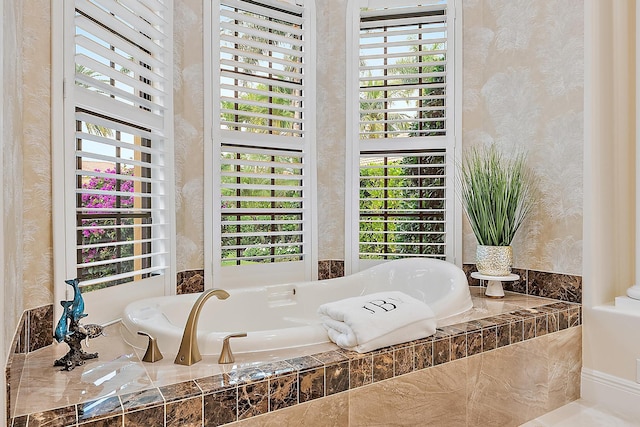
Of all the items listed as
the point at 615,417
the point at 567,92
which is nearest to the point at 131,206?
the point at 567,92

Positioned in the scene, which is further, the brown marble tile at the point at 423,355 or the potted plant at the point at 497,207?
the potted plant at the point at 497,207

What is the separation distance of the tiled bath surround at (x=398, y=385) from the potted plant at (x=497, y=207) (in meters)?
0.27

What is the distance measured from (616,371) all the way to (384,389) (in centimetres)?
147

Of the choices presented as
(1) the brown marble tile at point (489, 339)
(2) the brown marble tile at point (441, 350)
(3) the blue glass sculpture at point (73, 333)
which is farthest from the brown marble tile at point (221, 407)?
(1) the brown marble tile at point (489, 339)

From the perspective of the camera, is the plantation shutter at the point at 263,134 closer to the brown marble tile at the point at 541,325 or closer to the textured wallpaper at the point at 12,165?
the textured wallpaper at the point at 12,165

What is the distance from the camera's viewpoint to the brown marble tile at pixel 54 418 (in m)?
1.13

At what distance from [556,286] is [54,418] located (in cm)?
254

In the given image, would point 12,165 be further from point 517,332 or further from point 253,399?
point 517,332

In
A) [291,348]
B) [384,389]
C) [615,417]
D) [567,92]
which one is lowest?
[615,417]

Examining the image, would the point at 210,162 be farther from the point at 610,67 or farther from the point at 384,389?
the point at 610,67

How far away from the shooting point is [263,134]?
2.87 m

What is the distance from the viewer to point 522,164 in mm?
2838

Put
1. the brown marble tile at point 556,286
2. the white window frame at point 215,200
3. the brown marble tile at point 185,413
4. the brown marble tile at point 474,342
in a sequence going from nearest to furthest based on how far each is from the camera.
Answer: the brown marble tile at point 185,413 → the brown marble tile at point 474,342 → the brown marble tile at point 556,286 → the white window frame at point 215,200

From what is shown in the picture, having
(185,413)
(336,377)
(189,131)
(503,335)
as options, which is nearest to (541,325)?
(503,335)
